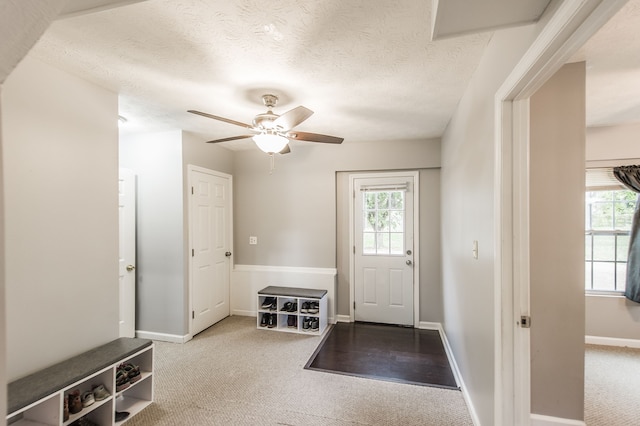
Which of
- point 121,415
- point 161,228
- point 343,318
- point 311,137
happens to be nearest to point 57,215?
point 161,228

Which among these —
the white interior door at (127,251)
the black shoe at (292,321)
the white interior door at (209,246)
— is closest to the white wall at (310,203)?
the white interior door at (209,246)

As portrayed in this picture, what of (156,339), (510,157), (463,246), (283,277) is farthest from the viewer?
(283,277)

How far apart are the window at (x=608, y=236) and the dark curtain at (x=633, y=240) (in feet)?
0.27

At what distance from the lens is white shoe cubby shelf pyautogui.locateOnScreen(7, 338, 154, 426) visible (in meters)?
1.47

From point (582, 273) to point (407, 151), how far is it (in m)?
2.22

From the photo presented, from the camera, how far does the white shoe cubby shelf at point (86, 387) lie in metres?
1.47

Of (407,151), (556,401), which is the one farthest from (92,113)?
(556,401)

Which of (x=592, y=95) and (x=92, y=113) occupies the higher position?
(x=592, y=95)

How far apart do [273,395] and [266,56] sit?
252 centimetres

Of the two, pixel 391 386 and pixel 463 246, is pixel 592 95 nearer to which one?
pixel 463 246

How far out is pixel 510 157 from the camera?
1360 mm

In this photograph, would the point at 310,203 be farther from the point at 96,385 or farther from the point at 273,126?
the point at 96,385

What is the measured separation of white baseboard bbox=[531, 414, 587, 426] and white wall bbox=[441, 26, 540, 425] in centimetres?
38

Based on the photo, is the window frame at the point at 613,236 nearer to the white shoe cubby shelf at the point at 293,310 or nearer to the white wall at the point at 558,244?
the white wall at the point at 558,244
